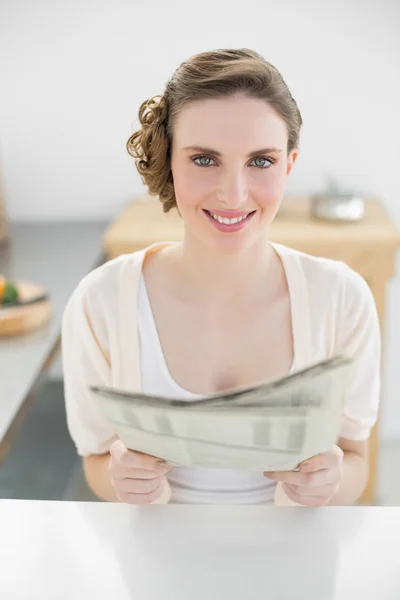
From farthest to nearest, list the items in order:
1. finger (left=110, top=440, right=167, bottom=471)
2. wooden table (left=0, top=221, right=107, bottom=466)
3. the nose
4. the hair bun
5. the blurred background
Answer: the blurred background, wooden table (left=0, top=221, right=107, bottom=466), the hair bun, the nose, finger (left=110, top=440, right=167, bottom=471)

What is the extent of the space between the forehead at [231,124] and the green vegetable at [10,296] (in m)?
0.96

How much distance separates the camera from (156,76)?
250cm

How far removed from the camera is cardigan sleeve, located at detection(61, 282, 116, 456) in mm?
1079

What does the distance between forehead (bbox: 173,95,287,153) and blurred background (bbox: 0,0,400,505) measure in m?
1.33

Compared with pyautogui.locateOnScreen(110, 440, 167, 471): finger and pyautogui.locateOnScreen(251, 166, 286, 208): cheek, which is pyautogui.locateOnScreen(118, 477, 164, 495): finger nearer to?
pyautogui.locateOnScreen(110, 440, 167, 471): finger

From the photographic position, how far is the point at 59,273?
2117 mm

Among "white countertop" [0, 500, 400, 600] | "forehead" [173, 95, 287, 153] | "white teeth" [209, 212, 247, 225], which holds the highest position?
"forehead" [173, 95, 287, 153]

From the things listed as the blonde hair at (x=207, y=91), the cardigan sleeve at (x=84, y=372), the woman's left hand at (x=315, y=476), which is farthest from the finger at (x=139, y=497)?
the blonde hair at (x=207, y=91)

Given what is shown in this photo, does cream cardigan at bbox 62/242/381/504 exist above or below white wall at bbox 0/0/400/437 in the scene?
below

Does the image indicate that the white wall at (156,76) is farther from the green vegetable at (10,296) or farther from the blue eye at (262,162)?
the blue eye at (262,162)

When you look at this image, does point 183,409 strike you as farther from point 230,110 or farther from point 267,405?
point 230,110

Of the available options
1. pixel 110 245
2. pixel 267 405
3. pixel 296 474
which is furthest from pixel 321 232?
pixel 267 405

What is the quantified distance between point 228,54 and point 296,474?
54cm

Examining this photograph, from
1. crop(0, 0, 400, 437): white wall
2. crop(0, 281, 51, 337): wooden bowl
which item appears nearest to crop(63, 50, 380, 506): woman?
crop(0, 281, 51, 337): wooden bowl
